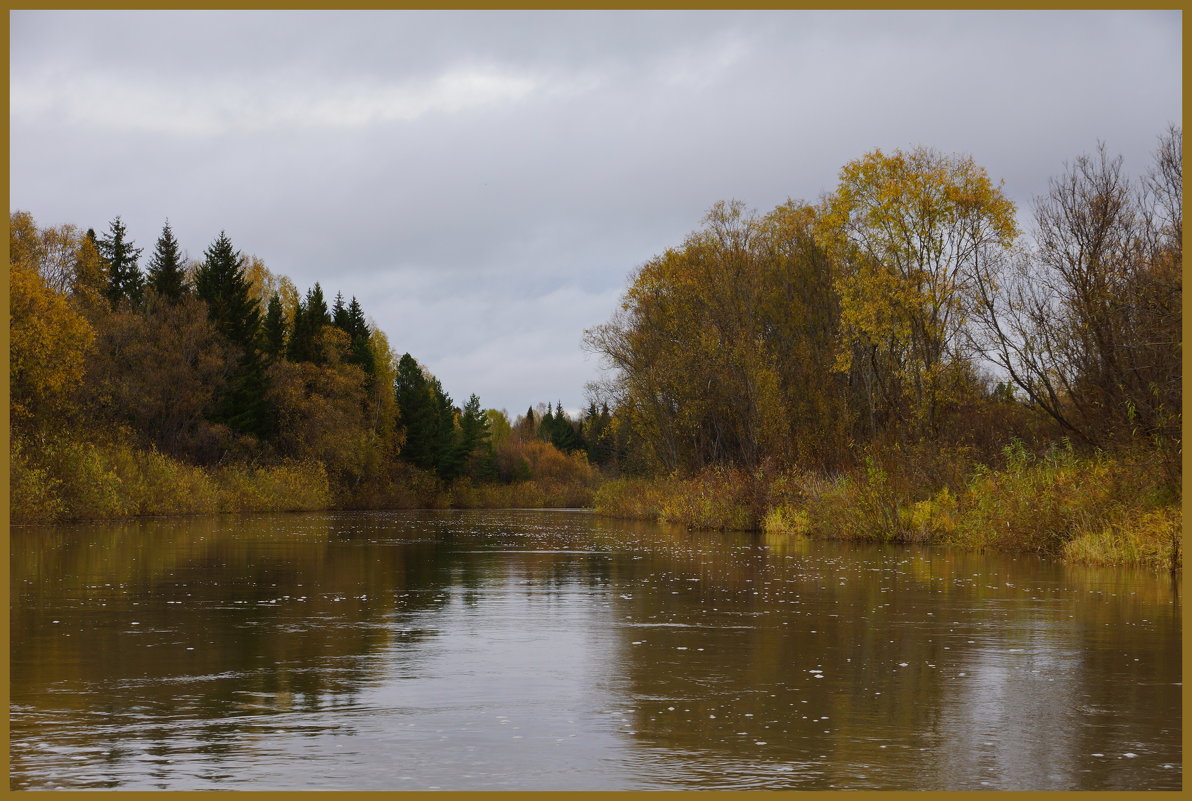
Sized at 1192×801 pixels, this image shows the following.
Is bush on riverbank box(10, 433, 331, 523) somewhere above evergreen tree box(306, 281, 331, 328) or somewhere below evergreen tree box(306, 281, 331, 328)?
below

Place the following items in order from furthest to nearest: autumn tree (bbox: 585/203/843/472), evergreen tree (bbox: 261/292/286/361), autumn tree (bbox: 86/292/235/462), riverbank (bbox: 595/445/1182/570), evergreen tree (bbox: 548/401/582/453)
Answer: evergreen tree (bbox: 548/401/582/453)
evergreen tree (bbox: 261/292/286/361)
autumn tree (bbox: 86/292/235/462)
autumn tree (bbox: 585/203/843/472)
riverbank (bbox: 595/445/1182/570)

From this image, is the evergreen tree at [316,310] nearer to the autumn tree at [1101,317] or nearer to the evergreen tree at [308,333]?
the evergreen tree at [308,333]

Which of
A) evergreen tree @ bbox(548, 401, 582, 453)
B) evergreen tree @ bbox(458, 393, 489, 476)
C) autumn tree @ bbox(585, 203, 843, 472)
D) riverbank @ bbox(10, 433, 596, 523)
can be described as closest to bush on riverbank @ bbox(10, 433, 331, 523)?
riverbank @ bbox(10, 433, 596, 523)

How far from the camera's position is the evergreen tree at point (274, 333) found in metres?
82.2

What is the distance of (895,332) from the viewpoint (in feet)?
142

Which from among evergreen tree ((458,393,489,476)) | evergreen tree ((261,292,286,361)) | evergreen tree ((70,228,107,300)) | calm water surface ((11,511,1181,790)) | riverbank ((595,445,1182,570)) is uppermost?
evergreen tree ((70,228,107,300))

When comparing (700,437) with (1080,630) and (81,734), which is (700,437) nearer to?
(1080,630)

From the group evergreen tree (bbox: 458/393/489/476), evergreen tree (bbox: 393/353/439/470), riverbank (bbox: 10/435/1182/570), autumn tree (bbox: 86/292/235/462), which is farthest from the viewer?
evergreen tree (bbox: 458/393/489/476)

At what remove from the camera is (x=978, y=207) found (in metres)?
42.7

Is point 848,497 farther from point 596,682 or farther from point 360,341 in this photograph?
point 360,341

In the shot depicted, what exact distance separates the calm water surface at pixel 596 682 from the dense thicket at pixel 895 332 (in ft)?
29.2

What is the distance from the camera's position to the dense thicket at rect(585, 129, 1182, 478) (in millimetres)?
28938

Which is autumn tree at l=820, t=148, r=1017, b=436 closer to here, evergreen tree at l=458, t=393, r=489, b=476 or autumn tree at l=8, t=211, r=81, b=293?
autumn tree at l=8, t=211, r=81, b=293

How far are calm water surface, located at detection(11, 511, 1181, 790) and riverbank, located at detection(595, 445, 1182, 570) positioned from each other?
95.3 inches
